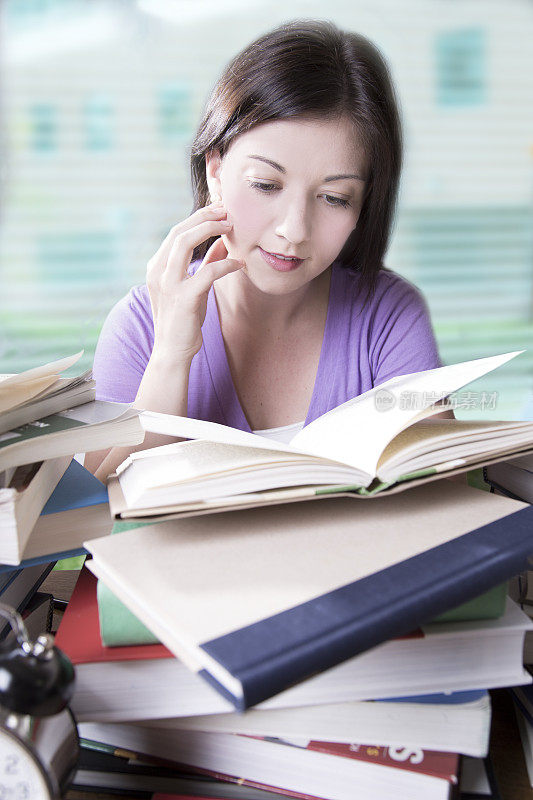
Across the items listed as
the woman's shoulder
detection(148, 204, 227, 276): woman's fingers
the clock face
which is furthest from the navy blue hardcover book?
the woman's shoulder

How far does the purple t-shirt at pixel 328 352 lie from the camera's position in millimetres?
1420

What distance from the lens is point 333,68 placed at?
1.24 metres

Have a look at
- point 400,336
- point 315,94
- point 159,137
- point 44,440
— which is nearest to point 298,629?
point 44,440

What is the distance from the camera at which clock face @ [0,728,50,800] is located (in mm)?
455

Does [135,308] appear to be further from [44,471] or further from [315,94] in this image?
[44,471]

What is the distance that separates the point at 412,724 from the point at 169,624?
0.21 metres

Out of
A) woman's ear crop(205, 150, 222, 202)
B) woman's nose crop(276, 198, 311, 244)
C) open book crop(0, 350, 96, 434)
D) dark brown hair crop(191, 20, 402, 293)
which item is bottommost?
open book crop(0, 350, 96, 434)

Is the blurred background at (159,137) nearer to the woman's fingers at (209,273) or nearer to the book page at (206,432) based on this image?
the woman's fingers at (209,273)

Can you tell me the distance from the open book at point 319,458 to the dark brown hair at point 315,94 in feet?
1.97

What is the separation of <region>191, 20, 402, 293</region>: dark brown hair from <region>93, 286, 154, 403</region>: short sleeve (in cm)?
30

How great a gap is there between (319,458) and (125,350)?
34.8 inches

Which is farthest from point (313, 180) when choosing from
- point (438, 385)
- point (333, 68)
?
point (438, 385)

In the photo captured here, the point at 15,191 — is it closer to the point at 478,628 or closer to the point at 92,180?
the point at 92,180

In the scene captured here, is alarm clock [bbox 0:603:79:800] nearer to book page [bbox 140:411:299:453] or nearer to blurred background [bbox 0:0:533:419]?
book page [bbox 140:411:299:453]
